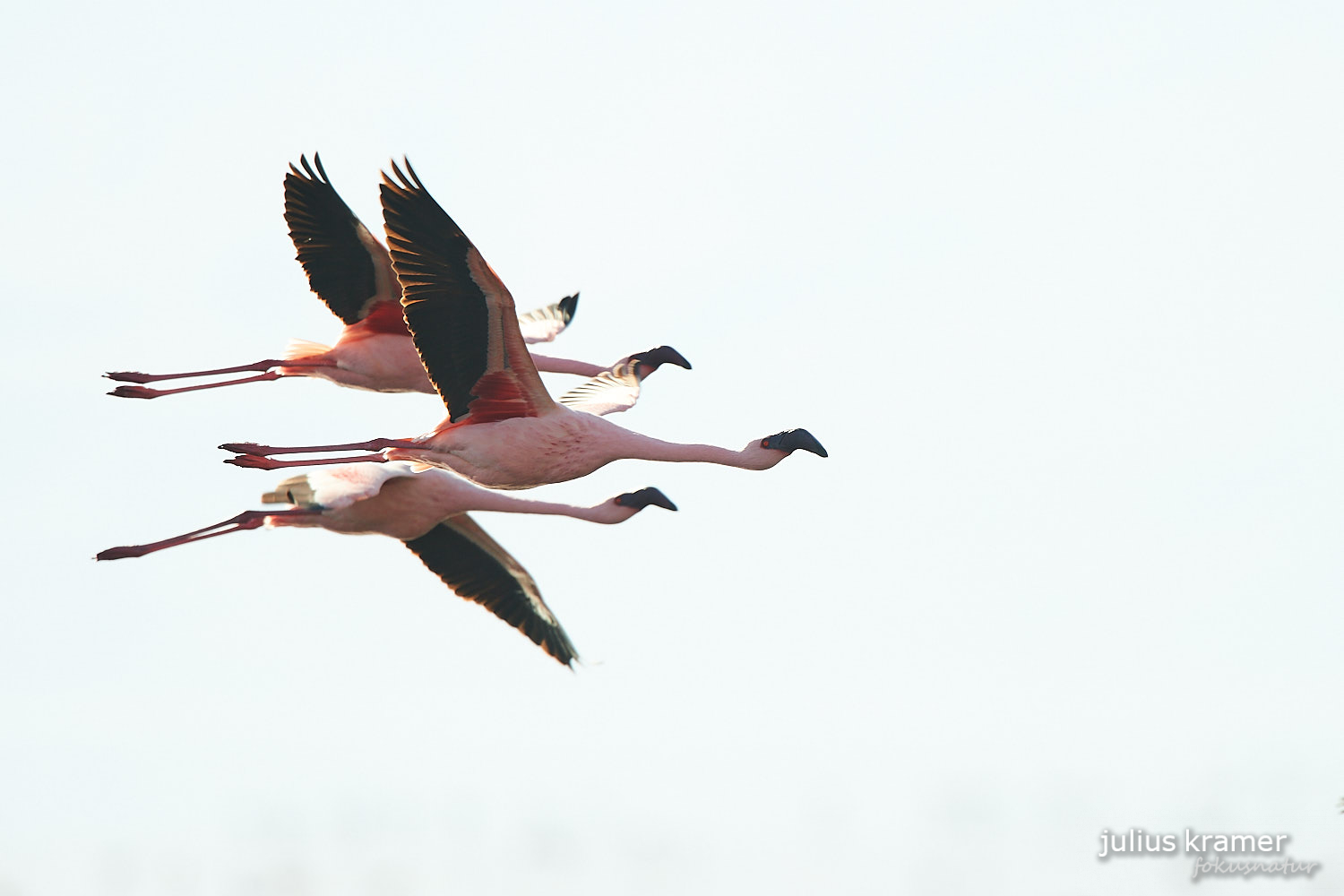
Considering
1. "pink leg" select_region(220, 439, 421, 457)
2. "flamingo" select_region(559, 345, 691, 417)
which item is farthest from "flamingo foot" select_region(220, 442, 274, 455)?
"flamingo" select_region(559, 345, 691, 417)

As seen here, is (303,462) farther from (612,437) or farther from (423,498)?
(612,437)

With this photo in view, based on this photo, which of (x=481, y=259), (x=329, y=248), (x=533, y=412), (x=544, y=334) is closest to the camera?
(x=481, y=259)

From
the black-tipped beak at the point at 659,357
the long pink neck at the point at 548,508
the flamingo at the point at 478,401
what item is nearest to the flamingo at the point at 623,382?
the black-tipped beak at the point at 659,357

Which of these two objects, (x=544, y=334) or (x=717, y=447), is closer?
(x=717, y=447)

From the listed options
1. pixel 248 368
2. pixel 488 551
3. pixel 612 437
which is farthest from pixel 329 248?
pixel 612 437

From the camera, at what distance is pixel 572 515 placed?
20.2 metres

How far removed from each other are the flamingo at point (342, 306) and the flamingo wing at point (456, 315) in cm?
324

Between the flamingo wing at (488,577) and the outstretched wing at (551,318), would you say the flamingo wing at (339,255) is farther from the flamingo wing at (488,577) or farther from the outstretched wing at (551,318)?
the outstretched wing at (551,318)

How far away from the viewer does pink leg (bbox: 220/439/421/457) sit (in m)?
18.2

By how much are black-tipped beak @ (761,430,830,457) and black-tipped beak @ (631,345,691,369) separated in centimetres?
333

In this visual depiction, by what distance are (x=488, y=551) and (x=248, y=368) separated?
3178 millimetres

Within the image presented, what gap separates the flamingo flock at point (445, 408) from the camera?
17047 mm

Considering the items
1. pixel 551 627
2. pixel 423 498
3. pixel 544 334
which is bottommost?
pixel 551 627

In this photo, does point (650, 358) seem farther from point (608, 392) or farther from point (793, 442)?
point (793, 442)
